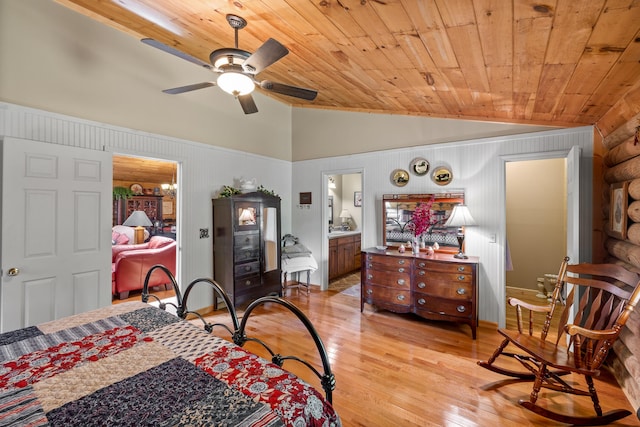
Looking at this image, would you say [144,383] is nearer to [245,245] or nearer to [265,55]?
[265,55]

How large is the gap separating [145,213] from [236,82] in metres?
6.81

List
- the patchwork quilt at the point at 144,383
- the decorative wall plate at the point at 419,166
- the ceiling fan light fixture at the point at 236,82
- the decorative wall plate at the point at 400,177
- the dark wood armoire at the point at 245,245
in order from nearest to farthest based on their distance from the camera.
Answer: the patchwork quilt at the point at 144,383, the ceiling fan light fixture at the point at 236,82, the dark wood armoire at the point at 245,245, the decorative wall plate at the point at 419,166, the decorative wall plate at the point at 400,177

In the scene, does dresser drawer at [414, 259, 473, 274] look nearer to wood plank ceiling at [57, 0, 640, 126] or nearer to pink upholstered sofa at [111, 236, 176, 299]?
wood plank ceiling at [57, 0, 640, 126]

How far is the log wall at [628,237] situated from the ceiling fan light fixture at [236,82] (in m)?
2.97

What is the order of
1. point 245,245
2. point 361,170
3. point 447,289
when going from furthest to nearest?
point 361,170 < point 245,245 < point 447,289

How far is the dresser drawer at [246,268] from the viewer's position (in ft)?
13.1

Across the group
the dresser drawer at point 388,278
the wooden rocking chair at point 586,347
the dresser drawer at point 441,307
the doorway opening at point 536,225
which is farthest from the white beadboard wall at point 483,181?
the wooden rocking chair at point 586,347

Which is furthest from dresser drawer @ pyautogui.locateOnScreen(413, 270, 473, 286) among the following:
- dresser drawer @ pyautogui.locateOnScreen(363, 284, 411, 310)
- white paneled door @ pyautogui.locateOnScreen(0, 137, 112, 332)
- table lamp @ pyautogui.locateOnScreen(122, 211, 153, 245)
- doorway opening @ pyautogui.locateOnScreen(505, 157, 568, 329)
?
table lamp @ pyautogui.locateOnScreen(122, 211, 153, 245)

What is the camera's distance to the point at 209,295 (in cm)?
414

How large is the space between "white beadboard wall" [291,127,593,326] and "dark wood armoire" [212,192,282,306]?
149 cm

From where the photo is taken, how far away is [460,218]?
3535 mm

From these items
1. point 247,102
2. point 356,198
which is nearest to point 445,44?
point 247,102

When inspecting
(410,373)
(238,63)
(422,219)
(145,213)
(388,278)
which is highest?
(238,63)

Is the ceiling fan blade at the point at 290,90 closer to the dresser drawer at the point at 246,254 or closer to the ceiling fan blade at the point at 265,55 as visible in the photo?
the ceiling fan blade at the point at 265,55
